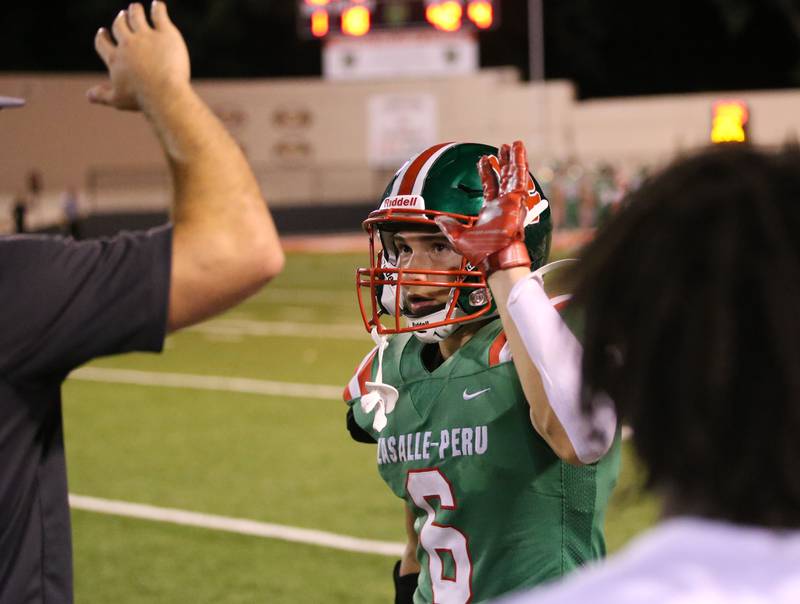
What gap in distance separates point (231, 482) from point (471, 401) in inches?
191

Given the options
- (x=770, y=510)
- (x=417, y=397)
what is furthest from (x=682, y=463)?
(x=417, y=397)

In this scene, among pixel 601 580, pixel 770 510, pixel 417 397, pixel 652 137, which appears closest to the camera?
pixel 601 580

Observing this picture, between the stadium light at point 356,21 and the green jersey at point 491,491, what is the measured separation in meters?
18.9

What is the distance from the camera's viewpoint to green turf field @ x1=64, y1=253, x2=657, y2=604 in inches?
221

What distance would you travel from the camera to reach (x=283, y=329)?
14570mm

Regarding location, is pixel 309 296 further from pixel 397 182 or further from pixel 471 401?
pixel 471 401

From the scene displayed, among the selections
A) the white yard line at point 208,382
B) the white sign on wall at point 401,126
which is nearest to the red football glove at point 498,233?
the white yard line at point 208,382

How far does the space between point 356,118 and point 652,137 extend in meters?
8.00

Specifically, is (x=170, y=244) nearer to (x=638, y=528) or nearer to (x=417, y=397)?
(x=417, y=397)

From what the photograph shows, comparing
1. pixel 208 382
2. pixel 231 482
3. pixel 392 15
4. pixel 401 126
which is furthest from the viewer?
pixel 401 126

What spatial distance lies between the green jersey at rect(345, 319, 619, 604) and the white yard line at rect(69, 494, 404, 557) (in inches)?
122

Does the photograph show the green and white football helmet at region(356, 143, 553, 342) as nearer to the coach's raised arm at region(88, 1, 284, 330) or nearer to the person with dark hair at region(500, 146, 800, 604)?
the coach's raised arm at region(88, 1, 284, 330)

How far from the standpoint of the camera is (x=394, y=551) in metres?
5.95

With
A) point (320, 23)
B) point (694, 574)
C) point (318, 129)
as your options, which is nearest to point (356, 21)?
point (320, 23)
